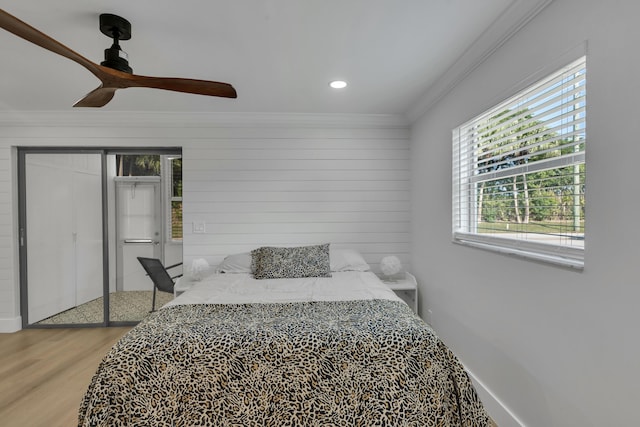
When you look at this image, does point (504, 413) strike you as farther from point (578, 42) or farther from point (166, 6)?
point (166, 6)

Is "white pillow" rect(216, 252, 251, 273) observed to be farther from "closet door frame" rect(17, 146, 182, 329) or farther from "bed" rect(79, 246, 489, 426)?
"bed" rect(79, 246, 489, 426)

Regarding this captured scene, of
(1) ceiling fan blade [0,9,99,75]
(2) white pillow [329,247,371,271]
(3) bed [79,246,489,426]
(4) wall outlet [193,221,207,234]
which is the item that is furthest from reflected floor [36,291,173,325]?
(1) ceiling fan blade [0,9,99,75]

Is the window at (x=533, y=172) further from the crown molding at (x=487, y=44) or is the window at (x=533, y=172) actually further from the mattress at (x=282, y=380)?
the mattress at (x=282, y=380)

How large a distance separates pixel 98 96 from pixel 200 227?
1.87 m

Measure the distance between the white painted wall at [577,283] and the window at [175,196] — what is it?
9.67ft

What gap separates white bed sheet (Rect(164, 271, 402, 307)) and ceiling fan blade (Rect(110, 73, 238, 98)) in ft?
4.35

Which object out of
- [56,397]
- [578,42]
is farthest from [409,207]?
[56,397]

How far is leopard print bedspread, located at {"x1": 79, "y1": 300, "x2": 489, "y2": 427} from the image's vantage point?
1.52m

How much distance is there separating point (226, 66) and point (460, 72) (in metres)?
1.67

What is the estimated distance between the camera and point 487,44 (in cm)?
199

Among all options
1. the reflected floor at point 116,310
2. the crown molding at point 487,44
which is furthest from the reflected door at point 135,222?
the crown molding at point 487,44

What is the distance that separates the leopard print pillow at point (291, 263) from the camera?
9.88 feet

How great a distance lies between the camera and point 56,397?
238cm

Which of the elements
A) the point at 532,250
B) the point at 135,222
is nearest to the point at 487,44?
the point at 532,250
